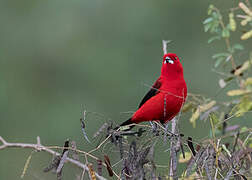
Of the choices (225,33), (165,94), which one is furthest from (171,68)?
(225,33)

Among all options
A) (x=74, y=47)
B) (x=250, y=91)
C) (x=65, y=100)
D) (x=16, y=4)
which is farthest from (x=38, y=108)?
(x=250, y=91)

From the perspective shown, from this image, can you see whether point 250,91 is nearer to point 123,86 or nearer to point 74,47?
point 123,86

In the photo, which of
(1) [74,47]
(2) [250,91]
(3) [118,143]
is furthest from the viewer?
(1) [74,47]

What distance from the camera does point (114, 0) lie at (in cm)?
1184

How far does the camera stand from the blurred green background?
10281mm

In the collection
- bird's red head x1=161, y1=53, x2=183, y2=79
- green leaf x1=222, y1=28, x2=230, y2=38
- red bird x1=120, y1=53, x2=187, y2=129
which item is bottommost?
red bird x1=120, y1=53, x2=187, y2=129

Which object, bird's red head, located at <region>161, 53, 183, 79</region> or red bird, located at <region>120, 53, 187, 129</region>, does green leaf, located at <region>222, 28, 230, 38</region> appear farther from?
bird's red head, located at <region>161, 53, 183, 79</region>

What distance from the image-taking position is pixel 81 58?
→ 11633 mm

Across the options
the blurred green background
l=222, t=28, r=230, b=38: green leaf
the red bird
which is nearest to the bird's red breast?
the red bird

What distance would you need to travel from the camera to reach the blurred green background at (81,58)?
10281 millimetres

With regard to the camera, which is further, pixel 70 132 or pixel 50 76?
pixel 50 76

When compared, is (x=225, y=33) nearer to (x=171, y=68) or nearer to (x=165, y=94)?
(x=165, y=94)

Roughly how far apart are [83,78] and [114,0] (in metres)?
1.73

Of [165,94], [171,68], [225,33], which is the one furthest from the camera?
[171,68]
